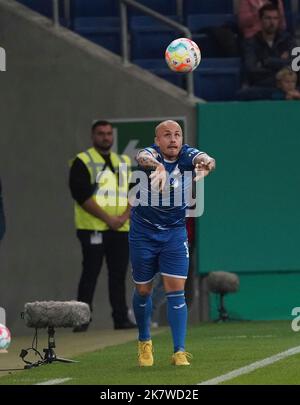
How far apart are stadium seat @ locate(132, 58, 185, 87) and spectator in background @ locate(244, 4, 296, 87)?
87 cm

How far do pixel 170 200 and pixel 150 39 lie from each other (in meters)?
7.26

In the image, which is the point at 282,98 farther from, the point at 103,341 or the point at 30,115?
the point at 103,341

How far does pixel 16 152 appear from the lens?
18.4m

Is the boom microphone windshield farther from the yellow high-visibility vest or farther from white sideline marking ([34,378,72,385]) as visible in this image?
the yellow high-visibility vest

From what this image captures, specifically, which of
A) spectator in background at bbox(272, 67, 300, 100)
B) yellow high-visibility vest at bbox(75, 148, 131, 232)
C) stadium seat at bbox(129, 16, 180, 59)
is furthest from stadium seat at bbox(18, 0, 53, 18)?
spectator in background at bbox(272, 67, 300, 100)

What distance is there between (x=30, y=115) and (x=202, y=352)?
5.74 m

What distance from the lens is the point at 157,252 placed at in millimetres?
12258

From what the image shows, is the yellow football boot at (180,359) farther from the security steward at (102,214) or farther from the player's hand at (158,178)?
the security steward at (102,214)

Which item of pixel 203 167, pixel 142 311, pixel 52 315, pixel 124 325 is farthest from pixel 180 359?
pixel 124 325

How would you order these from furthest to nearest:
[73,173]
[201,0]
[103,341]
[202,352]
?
[201,0], [73,173], [103,341], [202,352]

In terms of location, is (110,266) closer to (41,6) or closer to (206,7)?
(41,6)

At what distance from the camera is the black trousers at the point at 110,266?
57.3ft

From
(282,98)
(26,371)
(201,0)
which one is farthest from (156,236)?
(201,0)

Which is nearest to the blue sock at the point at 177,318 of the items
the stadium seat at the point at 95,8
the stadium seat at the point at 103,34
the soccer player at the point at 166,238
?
the soccer player at the point at 166,238
